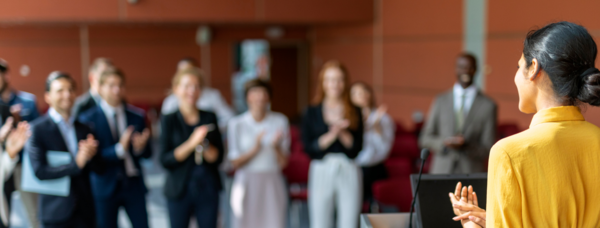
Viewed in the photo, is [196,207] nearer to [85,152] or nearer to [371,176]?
[85,152]

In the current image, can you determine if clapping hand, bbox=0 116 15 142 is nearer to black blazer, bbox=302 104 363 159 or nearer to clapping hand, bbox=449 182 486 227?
black blazer, bbox=302 104 363 159

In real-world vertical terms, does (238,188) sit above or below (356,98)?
below

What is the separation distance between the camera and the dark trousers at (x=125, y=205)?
128 inches

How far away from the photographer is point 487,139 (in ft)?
11.1

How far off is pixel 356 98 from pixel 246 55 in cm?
590

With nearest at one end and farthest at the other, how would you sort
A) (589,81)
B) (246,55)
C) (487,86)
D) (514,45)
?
(589,81) < (514,45) < (487,86) < (246,55)

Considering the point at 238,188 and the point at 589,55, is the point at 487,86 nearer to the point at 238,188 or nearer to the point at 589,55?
the point at 238,188

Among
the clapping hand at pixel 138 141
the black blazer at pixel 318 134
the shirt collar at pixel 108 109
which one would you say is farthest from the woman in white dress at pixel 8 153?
the black blazer at pixel 318 134

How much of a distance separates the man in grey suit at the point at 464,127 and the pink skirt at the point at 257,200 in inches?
44.3

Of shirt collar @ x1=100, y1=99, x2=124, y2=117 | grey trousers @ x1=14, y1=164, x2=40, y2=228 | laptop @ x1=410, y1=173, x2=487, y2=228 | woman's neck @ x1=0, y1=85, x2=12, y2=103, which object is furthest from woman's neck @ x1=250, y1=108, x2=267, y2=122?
laptop @ x1=410, y1=173, x2=487, y2=228

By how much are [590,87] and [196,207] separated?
8.65 ft

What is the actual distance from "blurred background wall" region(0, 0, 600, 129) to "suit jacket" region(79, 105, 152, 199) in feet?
13.0

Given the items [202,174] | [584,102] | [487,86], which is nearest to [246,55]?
[487,86]

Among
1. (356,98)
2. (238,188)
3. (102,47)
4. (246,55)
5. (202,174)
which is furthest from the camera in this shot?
(246,55)
